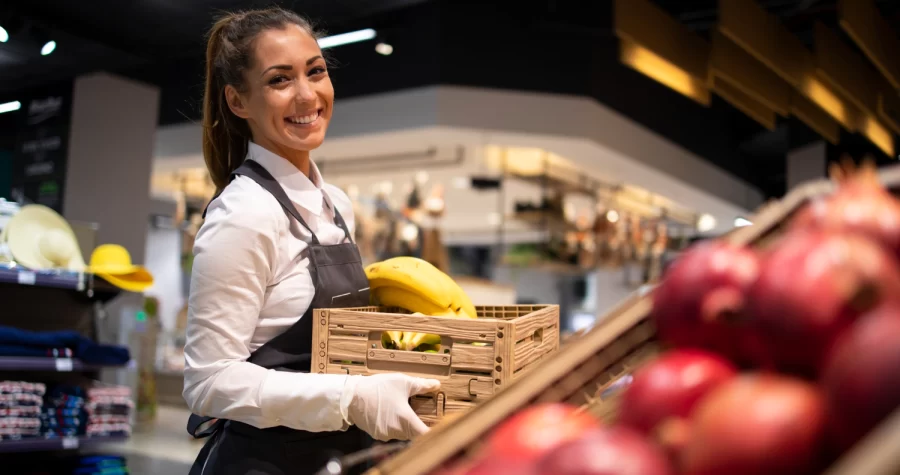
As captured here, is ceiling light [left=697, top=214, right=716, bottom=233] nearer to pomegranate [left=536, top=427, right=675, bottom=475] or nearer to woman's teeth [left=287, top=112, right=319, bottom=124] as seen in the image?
woman's teeth [left=287, top=112, right=319, bottom=124]

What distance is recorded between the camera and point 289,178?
1.76 metres

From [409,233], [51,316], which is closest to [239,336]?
[51,316]

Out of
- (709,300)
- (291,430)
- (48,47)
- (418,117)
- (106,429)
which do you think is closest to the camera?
(709,300)

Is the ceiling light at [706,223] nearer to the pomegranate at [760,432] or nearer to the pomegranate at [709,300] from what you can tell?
the pomegranate at [709,300]

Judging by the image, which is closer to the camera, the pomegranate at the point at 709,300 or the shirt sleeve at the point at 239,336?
the pomegranate at the point at 709,300

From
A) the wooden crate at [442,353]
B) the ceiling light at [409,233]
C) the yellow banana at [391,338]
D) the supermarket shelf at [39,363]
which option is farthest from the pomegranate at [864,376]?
the ceiling light at [409,233]

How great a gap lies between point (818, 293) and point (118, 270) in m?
4.69

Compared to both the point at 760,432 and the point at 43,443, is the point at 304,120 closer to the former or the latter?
the point at 760,432

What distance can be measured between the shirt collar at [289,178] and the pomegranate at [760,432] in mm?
1380

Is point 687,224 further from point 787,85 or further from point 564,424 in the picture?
point 564,424

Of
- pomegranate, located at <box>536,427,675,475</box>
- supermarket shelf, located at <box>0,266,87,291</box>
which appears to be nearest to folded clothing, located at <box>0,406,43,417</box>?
supermarket shelf, located at <box>0,266,87,291</box>

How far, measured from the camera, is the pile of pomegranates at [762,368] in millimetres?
429

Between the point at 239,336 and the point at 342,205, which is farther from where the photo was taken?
the point at 342,205

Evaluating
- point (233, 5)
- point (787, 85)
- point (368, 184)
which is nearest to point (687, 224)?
point (368, 184)
